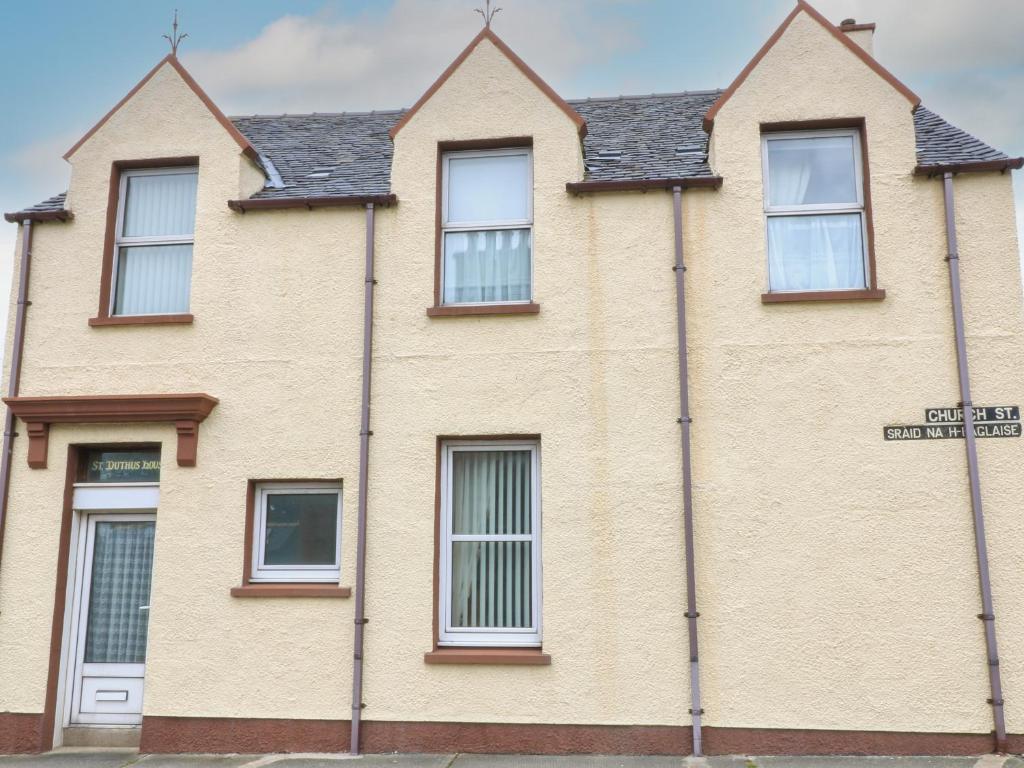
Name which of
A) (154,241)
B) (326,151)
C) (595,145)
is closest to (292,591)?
(154,241)

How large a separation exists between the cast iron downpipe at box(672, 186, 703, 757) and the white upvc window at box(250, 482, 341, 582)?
11.1ft

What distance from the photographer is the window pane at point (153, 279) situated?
31.6 ft

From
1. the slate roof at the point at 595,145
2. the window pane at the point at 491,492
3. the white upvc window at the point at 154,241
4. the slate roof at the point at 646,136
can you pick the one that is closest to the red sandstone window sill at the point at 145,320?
the white upvc window at the point at 154,241

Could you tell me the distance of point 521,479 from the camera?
8.91 meters

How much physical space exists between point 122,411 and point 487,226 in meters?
4.10

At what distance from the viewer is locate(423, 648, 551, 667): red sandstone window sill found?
323 inches

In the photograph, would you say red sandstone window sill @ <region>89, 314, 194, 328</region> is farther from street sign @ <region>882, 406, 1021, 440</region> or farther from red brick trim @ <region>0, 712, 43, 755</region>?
street sign @ <region>882, 406, 1021, 440</region>

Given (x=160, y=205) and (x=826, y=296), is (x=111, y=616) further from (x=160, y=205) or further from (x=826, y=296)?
(x=826, y=296)

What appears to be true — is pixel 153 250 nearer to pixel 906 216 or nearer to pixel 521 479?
pixel 521 479

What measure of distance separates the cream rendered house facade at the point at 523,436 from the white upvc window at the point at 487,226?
0.11 feet

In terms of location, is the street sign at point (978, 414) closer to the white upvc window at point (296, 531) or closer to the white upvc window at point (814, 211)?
the white upvc window at point (814, 211)

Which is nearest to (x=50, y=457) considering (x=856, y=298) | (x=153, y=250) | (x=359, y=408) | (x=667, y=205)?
(x=153, y=250)

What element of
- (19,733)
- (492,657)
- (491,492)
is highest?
(491,492)

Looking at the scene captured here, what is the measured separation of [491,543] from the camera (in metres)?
8.83
